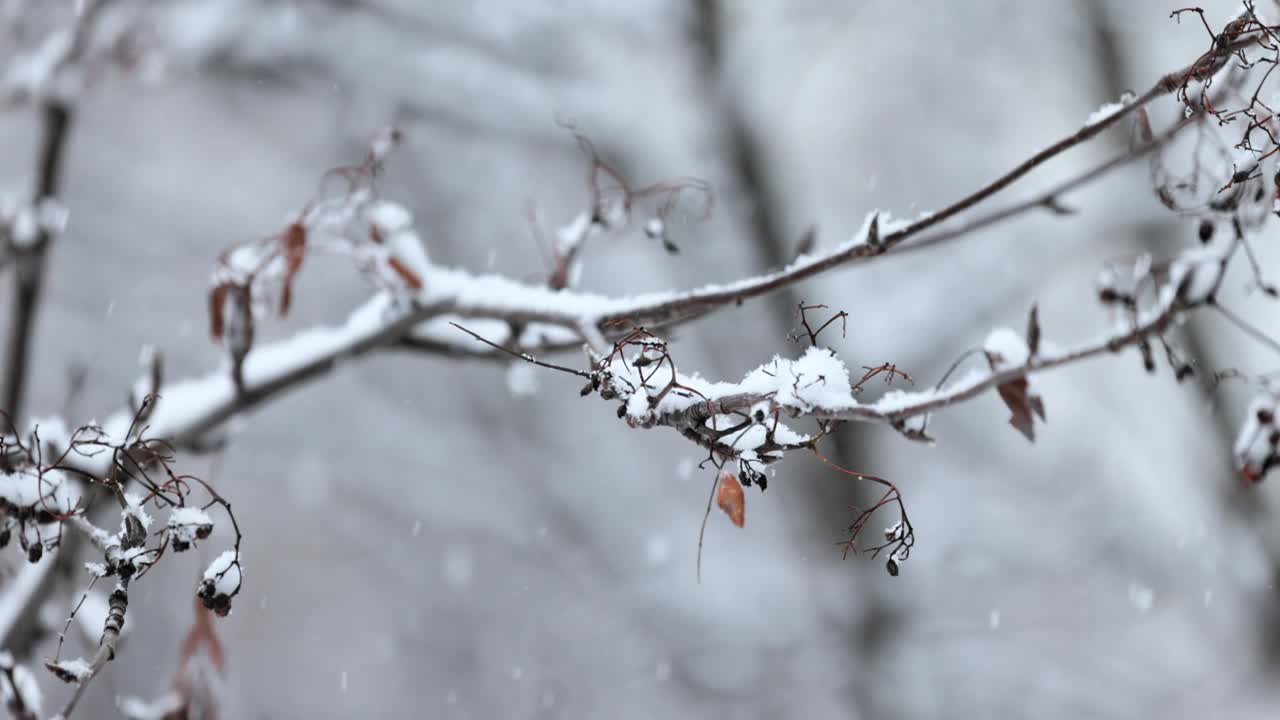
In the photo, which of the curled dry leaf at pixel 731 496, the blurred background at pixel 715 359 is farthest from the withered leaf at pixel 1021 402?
the blurred background at pixel 715 359

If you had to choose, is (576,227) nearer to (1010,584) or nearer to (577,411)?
(1010,584)

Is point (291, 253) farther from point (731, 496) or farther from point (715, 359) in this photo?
point (715, 359)

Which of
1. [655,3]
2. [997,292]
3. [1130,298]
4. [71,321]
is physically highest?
[655,3]

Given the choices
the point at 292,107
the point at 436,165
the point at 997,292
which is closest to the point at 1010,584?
the point at 997,292

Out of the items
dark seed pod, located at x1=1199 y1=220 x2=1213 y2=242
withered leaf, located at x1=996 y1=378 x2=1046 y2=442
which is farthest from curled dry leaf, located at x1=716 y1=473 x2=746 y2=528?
dark seed pod, located at x1=1199 y1=220 x2=1213 y2=242

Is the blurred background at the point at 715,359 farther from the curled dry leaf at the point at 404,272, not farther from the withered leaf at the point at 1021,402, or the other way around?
the withered leaf at the point at 1021,402

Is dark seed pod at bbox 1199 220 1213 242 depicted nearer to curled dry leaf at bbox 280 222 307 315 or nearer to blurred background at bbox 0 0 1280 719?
curled dry leaf at bbox 280 222 307 315

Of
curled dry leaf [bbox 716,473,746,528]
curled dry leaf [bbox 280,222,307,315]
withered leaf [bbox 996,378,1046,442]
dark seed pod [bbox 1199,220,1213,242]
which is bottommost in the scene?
curled dry leaf [bbox 280,222,307,315]

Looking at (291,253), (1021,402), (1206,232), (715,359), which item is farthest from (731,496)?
(715,359)
